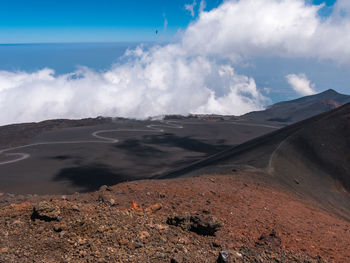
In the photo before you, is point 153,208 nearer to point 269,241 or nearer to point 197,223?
point 197,223

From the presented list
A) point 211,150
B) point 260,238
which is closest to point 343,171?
point 260,238

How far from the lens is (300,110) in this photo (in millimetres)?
73500

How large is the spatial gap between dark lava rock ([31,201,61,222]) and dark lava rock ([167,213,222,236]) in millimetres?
2325

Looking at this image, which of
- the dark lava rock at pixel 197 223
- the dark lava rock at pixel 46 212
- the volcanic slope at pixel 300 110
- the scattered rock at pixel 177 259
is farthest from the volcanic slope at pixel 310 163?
the volcanic slope at pixel 300 110

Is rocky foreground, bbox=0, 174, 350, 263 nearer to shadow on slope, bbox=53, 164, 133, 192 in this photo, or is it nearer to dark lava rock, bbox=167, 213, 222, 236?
dark lava rock, bbox=167, 213, 222, 236

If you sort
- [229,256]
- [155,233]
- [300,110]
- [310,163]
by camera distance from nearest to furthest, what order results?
[229,256], [155,233], [310,163], [300,110]

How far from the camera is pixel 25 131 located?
49.3 m

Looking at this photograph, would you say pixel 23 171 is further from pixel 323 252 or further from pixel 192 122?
pixel 192 122

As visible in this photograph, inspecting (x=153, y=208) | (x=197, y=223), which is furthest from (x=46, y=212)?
(x=197, y=223)

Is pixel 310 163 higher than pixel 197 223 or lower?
lower

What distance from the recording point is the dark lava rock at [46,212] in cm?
604

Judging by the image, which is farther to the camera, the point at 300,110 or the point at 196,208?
the point at 300,110

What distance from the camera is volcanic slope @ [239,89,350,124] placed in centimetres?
6769

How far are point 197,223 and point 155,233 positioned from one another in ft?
2.97
